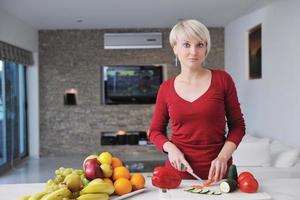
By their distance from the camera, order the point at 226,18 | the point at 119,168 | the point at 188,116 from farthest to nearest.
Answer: the point at 226,18, the point at 188,116, the point at 119,168

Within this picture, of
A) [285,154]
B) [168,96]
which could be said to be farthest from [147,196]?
[285,154]

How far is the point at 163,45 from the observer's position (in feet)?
25.7

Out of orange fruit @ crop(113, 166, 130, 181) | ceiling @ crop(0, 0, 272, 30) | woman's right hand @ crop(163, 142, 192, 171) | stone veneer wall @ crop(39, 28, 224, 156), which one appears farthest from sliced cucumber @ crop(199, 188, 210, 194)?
stone veneer wall @ crop(39, 28, 224, 156)

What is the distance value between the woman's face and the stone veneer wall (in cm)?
629

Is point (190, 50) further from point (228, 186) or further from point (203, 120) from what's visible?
point (228, 186)

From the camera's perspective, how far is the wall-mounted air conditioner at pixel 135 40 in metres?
7.73

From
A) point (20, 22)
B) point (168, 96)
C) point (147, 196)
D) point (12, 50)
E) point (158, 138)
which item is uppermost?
point (20, 22)

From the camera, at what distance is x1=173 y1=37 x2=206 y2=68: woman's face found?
151 centimetres

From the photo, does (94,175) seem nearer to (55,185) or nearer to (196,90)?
(55,185)

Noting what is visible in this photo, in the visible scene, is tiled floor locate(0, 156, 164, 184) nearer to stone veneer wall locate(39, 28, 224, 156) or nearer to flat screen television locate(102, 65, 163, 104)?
stone veneer wall locate(39, 28, 224, 156)

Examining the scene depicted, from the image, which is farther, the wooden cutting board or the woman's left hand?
the woman's left hand

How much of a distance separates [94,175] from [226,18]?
592 cm

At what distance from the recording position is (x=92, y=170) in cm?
136

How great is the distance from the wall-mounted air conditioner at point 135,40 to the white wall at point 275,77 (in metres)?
1.81
